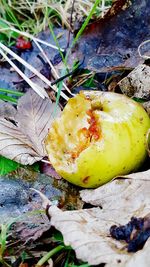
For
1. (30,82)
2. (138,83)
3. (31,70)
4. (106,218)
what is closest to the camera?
(106,218)

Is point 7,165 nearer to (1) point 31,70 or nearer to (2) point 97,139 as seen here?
(2) point 97,139

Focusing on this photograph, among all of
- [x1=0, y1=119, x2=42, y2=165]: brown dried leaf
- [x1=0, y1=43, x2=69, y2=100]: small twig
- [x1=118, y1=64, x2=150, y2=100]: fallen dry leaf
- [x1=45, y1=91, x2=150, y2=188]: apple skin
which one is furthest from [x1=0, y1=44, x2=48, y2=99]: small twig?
[x1=45, y1=91, x2=150, y2=188]: apple skin

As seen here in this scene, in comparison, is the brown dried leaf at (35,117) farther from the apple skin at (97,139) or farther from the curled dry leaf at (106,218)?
the curled dry leaf at (106,218)

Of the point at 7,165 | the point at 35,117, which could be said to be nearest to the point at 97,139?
the point at 7,165

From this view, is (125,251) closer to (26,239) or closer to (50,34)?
(26,239)

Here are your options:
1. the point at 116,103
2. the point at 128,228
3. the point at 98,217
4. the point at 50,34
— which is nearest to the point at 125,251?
the point at 128,228

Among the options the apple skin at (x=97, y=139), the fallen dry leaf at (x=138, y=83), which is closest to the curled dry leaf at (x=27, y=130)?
the apple skin at (x=97, y=139)
